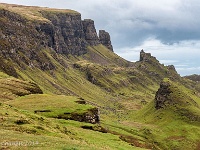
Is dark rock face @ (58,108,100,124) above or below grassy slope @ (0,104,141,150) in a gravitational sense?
below

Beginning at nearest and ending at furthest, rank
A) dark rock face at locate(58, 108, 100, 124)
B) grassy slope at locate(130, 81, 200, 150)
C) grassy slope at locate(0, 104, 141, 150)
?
grassy slope at locate(0, 104, 141, 150) < dark rock face at locate(58, 108, 100, 124) < grassy slope at locate(130, 81, 200, 150)

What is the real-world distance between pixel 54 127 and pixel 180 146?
8566cm

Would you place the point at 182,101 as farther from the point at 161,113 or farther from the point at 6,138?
the point at 6,138

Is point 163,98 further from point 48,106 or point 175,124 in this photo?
point 48,106

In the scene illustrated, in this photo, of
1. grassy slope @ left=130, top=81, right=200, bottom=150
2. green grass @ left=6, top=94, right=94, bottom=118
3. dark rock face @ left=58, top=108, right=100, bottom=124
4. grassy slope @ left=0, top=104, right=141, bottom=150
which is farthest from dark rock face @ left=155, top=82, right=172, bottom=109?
grassy slope @ left=0, top=104, right=141, bottom=150

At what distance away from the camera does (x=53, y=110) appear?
270 feet

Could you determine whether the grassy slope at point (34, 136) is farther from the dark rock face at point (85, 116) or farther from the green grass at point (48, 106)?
the green grass at point (48, 106)

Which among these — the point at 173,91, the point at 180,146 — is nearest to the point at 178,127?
the point at 180,146

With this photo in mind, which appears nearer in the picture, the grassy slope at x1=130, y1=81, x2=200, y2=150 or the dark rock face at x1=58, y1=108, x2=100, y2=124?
the dark rock face at x1=58, y1=108, x2=100, y2=124

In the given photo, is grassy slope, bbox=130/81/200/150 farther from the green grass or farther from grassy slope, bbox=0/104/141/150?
grassy slope, bbox=0/104/141/150

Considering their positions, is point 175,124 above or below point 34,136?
below

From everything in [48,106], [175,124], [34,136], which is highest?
[34,136]

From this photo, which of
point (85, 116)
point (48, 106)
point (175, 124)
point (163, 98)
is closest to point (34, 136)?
point (48, 106)

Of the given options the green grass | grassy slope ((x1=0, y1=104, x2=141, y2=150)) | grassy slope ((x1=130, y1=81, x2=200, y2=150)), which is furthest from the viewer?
grassy slope ((x1=130, y1=81, x2=200, y2=150))
